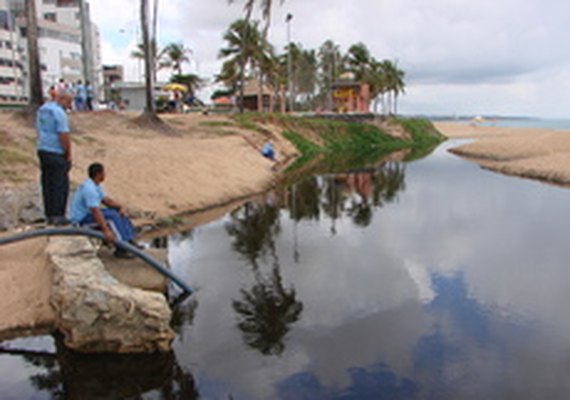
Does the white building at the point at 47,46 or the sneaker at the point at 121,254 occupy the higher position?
the white building at the point at 47,46

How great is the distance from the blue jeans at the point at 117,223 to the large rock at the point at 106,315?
1.38 meters

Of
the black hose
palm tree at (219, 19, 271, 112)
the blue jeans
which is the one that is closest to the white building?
palm tree at (219, 19, 271, 112)

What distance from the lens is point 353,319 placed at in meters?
7.89

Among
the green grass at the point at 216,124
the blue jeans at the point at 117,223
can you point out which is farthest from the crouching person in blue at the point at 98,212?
the green grass at the point at 216,124

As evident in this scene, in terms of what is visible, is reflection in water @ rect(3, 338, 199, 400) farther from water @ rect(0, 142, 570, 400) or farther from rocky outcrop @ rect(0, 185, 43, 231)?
rocky outcrop @ rect(0, 185, 43, 231)

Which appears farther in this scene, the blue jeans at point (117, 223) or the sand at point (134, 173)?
the blue jeans at point (117, 223)

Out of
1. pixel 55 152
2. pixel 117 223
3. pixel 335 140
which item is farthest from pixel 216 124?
pixel 117 223

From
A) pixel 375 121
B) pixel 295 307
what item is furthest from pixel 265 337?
pixel 375 121

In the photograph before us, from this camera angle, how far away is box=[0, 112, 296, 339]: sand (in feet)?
24.0

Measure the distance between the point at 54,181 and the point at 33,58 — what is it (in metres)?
11.5

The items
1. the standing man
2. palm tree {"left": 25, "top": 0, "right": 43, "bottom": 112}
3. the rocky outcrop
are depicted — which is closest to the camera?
the standing man

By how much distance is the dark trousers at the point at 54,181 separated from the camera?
8469 mm

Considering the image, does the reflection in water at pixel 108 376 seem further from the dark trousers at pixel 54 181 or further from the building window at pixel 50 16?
the building window at pixel 50 16

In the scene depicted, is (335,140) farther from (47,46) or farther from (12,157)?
(47,46)
